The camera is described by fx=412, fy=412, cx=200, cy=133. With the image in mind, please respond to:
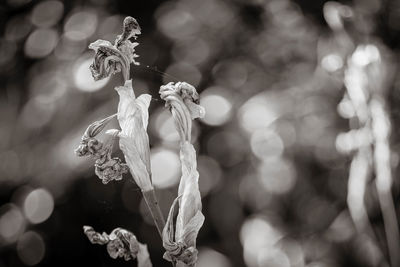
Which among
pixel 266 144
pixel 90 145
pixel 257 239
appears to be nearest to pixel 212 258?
pixel 257 239

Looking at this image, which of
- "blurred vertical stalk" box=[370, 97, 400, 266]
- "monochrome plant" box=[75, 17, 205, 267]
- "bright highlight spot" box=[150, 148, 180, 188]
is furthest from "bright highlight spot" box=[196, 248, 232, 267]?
"monochrome plant" box=[75, 17, 205, 267]

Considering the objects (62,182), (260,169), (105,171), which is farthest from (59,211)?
(105,171)

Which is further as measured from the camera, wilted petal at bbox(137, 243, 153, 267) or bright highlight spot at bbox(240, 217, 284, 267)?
bright highlight spot at bbox(240, 217, 284, 267)

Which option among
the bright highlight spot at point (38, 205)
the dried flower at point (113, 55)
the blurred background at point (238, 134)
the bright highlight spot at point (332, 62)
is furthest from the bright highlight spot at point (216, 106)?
the dried flower at point (113, 55)

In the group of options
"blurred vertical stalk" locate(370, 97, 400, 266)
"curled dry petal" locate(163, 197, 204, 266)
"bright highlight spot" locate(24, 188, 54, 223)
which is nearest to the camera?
"curled dry petal" locate(163, 197, 204, 266)

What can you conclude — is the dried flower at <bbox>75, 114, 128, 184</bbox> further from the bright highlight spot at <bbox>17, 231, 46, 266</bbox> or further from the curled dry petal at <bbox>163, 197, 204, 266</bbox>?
the bright highlight spot at <bbox>17, 231, 46, 266</bbox>

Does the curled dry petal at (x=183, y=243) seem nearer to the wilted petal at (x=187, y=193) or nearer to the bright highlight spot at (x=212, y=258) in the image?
the wilted petal at (x=187, y=193)
